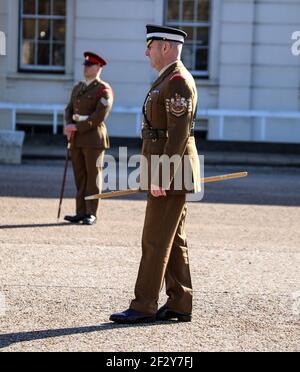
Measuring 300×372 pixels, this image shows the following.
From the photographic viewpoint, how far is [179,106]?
664 centimetres

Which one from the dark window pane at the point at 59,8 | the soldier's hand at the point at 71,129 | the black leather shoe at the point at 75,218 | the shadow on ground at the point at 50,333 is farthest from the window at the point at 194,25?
the shadow on ground at the point at 50,333

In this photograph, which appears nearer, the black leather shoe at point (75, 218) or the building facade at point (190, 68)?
the black leather shoe at point (75, 218)

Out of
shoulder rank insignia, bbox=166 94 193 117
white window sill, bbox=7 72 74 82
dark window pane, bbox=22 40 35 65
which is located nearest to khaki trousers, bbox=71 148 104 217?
shoulder rank insignia, bbox=166 94 193 117

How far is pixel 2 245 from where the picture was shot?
9641 mm

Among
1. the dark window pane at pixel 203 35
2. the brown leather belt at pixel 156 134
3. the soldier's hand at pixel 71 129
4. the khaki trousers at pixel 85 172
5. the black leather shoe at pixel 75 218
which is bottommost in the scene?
the black leather shoe at pixel 75 218

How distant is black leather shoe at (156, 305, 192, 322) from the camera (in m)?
6.97

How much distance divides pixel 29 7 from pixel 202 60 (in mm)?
3916

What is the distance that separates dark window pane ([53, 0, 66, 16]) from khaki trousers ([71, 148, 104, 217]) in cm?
1037

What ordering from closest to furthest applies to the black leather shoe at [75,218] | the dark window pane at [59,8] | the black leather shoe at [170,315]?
1. the black leather shoe at [170,315]
2. the black leather shoe at [75,218]
3. the dark window pane at [59,8]

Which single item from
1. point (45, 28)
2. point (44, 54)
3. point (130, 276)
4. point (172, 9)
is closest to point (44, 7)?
point (45, 28)

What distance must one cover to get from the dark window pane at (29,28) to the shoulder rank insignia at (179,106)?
15340mm

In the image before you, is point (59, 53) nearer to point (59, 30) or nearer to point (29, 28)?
point (59, 30)

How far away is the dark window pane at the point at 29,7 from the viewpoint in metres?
21.4

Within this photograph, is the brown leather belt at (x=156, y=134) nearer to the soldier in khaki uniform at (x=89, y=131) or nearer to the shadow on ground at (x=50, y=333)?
the shadow on ground at (x=50, y=333)
